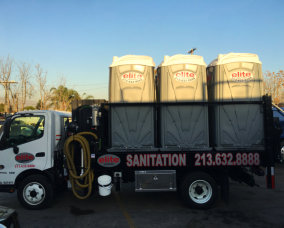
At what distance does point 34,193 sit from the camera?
540 centimetres

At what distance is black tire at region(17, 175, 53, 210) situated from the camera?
5.38m

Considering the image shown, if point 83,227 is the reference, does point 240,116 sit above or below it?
above

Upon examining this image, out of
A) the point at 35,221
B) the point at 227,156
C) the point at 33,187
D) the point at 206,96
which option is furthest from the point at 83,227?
the point at 206,96

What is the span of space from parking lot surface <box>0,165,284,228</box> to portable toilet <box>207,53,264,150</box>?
1.37 metres

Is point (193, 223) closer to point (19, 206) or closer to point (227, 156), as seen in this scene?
point (227, 156)

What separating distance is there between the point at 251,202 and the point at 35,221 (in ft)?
15.4

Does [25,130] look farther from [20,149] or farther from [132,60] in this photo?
[132,60]

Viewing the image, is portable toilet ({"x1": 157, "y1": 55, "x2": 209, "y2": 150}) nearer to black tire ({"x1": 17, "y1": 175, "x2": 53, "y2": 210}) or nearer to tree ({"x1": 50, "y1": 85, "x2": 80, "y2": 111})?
black tire ({"x1": 17, "y1": 175, "x2": 53, "y2": 210})

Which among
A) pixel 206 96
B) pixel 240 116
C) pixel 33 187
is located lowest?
pixel 33 187

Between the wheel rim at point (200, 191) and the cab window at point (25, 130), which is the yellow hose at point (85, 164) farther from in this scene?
the wheel rim at point (200, 191)

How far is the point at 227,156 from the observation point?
17.4 ft

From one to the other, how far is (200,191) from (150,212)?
1.14 m

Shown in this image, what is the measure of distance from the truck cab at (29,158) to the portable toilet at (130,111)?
1419 mm

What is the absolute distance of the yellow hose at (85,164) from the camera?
5.36 m
